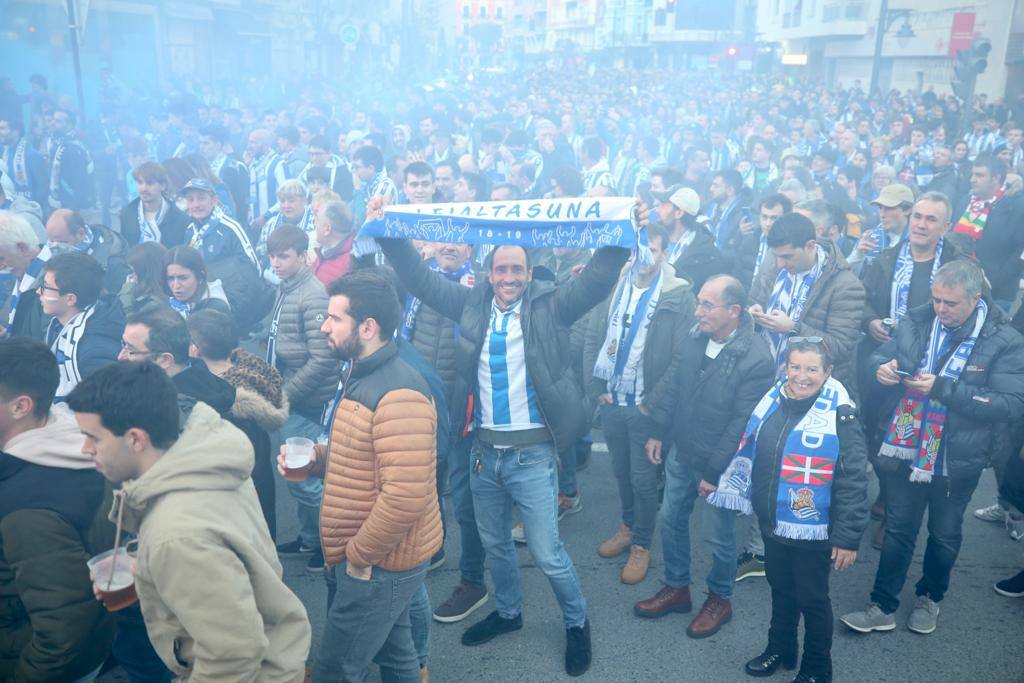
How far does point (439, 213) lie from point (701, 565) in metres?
2.95

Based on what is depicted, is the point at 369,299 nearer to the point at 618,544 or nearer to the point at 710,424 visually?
the point at 710,424

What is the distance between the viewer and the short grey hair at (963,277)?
168 inches

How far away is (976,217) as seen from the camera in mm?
8234

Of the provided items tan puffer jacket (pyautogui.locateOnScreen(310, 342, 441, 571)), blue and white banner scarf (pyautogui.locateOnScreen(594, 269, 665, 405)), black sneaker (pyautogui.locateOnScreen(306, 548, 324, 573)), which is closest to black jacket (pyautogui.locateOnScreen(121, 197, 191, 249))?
black sneaker (pyautogui.locateOnScreen(306, 548, 324, 573))

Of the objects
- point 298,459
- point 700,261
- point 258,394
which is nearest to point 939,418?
point 700,261

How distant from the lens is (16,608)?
9.55 ft

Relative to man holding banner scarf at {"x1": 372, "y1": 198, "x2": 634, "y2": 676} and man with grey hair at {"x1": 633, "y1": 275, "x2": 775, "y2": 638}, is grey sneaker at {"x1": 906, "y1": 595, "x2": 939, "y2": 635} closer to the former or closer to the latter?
man with grey hair at {"x1": 633, "y1": 275, "x2": 775, "y2": 638}

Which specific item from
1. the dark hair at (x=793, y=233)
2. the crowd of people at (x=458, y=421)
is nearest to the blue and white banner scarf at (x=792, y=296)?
the crowd of people at (x=458, y=421)

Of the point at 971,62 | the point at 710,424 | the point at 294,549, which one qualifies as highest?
the point at 971,62

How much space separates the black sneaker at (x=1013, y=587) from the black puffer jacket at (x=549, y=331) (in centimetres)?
284

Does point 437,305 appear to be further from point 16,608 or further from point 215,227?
point 215,227

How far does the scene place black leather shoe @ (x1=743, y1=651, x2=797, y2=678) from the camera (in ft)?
13.8

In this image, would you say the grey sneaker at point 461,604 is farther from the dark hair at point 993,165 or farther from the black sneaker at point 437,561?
the dark hair at point 993,165

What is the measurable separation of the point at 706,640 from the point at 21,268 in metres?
Answer: 5.11
